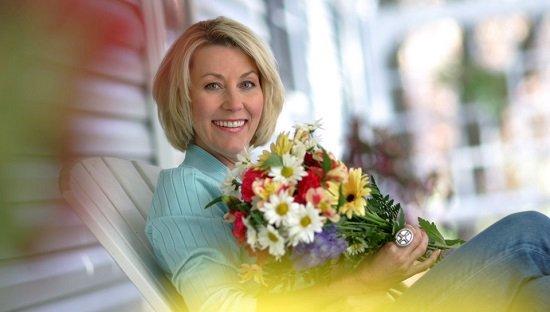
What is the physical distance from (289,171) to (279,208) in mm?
97

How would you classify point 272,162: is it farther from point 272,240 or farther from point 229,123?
point 229,123

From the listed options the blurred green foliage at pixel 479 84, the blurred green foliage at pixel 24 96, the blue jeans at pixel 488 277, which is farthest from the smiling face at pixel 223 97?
the blurred green foliage at pixel 479 84

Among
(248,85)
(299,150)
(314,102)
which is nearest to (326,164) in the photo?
(299,150)

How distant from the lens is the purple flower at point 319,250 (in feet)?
6.30

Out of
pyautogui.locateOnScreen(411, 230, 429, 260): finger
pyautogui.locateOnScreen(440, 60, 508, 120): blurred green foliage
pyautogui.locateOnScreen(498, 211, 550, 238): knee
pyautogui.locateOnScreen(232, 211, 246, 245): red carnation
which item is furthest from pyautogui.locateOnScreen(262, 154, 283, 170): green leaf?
pyautogui.locateOnScreen(440, 60, 508, 120): blurred green foliage

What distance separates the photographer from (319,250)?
1918 mm

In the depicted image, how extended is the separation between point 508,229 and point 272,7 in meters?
4.90

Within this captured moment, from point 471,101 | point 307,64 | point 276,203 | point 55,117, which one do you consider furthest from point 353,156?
point 55,117

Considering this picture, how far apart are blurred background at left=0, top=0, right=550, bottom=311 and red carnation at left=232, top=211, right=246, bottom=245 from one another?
318mm

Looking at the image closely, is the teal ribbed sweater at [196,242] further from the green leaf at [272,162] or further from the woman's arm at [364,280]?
the green leaf at [272,162]

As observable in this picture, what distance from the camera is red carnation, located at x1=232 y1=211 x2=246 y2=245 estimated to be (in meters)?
1.97

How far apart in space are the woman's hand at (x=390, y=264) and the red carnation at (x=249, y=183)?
10.3 inches

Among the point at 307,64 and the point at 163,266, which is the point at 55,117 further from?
the point at 307,64

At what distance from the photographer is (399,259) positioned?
6.50ft
